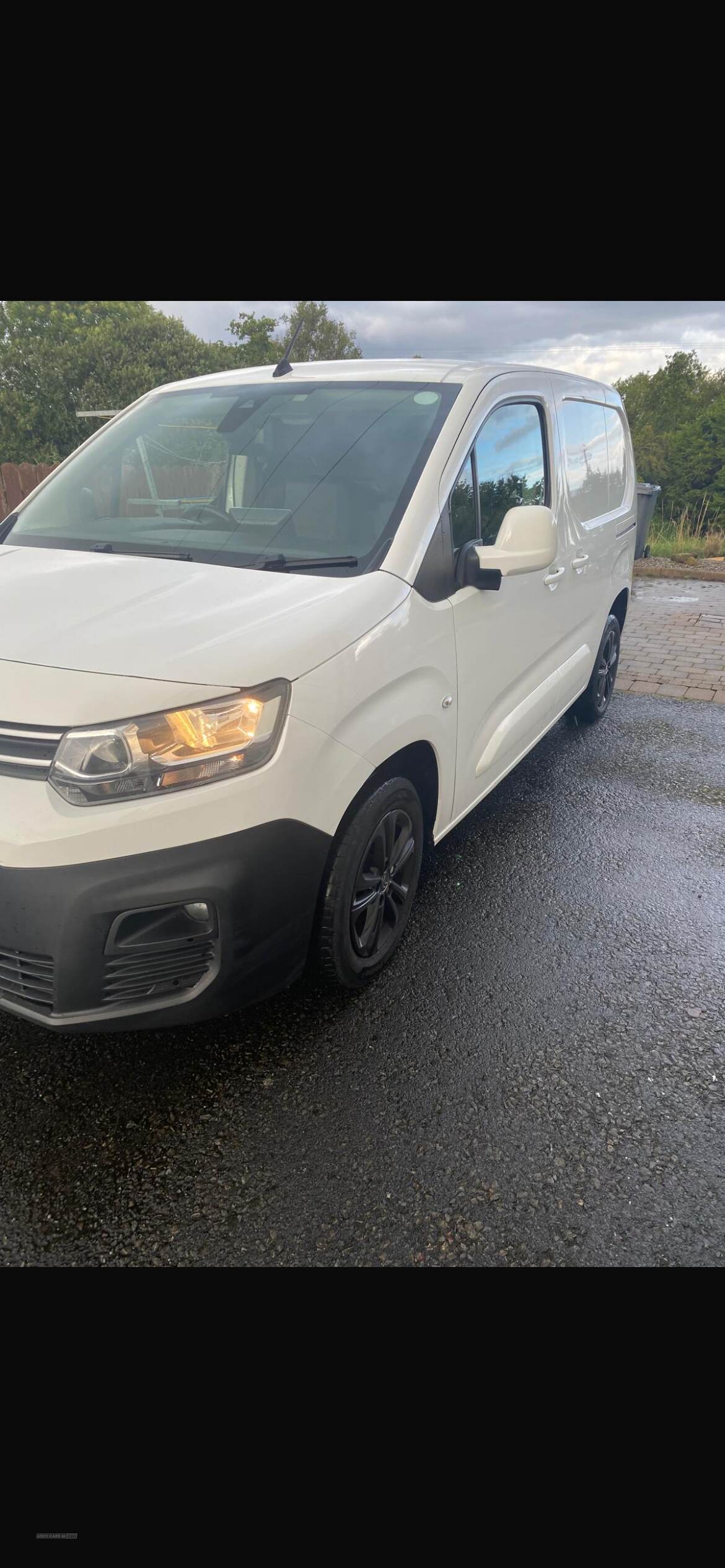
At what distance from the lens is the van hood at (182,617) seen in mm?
A: 1966

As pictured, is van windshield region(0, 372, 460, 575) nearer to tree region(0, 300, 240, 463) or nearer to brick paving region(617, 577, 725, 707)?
brick paving region(617, 577, 725, 707)

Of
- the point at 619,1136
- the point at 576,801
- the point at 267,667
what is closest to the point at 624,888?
the point at 576,801

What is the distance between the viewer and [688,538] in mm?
14055

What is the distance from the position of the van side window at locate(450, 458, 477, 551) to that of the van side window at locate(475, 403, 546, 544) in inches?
2.9

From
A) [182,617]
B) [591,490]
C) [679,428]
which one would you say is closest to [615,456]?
[591,490]

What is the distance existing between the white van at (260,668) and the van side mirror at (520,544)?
0.04 ft

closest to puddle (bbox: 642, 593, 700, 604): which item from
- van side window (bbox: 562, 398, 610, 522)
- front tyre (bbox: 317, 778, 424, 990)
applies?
van side window (bbox: 562, 398, 610, 522)

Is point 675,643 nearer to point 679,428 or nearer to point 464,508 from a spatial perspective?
point 464,508

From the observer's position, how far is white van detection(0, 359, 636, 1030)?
1879 mm

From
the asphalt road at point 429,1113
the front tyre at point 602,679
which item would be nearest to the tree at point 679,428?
the front tyre at point 602,679

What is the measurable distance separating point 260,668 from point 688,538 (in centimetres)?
1388

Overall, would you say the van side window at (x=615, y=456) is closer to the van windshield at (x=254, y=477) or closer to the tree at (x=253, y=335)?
the van windshield at (x=254, y=477)

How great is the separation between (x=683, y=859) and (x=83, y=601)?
2.68 metres

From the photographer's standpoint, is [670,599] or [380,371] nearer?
[380,371]
